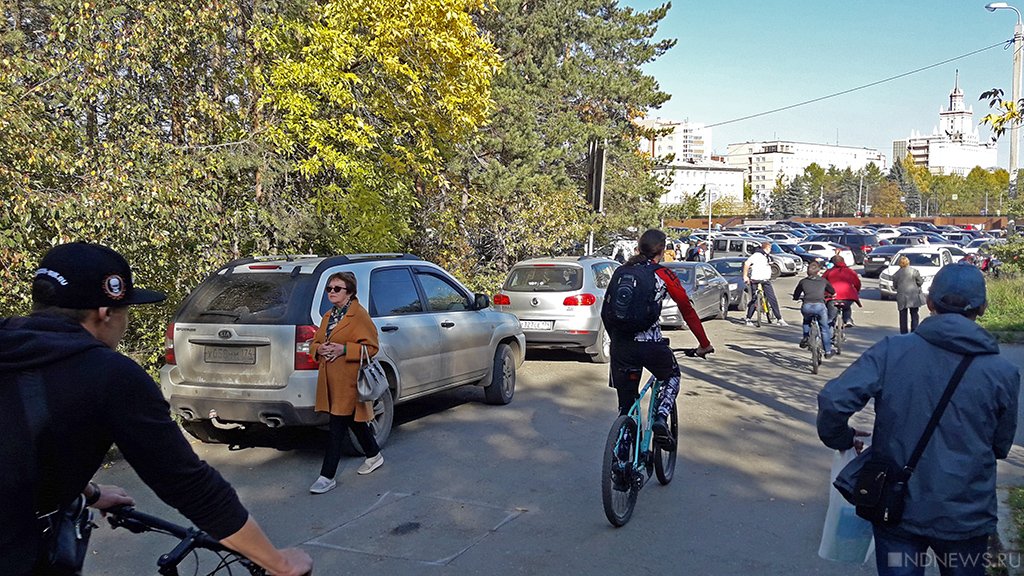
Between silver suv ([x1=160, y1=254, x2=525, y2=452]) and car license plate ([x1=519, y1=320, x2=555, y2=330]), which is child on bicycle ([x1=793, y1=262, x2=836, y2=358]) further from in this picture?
silver suv ([x1=160, y1=254, x2=525, y2=452])

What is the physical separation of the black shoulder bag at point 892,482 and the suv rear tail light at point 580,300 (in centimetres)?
1000

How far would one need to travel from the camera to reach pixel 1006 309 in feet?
64.8

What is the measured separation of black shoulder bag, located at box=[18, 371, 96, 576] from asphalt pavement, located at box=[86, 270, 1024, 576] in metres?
3.09

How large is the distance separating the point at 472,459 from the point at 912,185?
136 m

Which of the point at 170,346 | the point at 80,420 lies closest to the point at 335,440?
the point at 170,346

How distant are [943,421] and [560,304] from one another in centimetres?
1014

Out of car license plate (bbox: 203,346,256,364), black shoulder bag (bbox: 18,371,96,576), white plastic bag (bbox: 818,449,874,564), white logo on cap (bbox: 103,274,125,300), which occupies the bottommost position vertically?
white plastic bag (bbox: 818,449,874,564)

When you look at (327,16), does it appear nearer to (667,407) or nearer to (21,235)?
(21,235)

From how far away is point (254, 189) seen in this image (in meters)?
11.8

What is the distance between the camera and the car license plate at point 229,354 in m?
7.50

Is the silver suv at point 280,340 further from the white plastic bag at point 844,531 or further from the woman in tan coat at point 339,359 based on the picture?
the white plastic bag at point 844,531

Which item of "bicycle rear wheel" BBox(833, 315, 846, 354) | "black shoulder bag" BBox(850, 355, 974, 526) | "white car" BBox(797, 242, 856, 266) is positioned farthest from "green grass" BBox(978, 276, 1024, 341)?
"white car" BBox(797, 242, 856, 266)

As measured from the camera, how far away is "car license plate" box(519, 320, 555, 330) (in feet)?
43.7

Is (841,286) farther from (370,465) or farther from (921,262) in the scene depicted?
(921,262)
